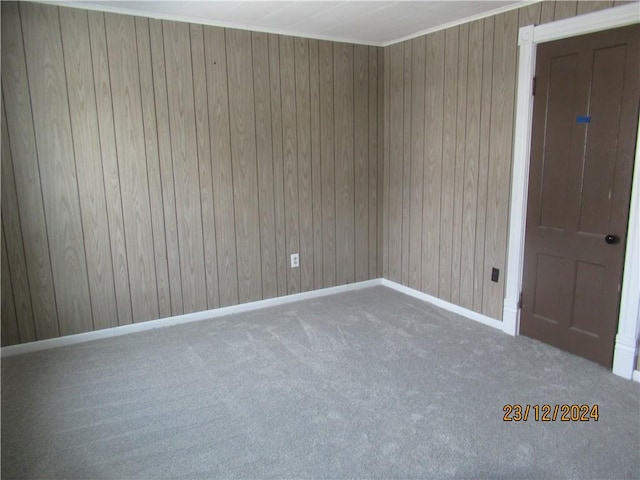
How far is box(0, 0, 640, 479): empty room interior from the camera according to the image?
2.29 metres

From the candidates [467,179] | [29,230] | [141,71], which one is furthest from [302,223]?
[29,230]

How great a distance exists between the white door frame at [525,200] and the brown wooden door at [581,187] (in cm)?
4

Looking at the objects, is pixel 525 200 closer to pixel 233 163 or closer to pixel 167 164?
pixel 233 163

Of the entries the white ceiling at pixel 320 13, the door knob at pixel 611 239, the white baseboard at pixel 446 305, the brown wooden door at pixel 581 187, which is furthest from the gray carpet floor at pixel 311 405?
the white ceiling at pixel 320 13

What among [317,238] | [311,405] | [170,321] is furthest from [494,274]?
[170,321]

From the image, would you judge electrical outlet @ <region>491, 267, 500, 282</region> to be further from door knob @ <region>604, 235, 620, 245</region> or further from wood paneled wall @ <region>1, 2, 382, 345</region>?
wood paneled wall @ <region>1, 2, 382, 345</region>

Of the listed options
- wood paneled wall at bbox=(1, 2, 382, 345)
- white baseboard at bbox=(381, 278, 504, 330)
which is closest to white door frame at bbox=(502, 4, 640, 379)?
white baseboard at bbox=(381, 278, 504, 330)

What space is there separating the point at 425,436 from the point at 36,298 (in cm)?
265

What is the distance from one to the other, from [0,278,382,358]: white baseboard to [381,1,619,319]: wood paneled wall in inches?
25.4

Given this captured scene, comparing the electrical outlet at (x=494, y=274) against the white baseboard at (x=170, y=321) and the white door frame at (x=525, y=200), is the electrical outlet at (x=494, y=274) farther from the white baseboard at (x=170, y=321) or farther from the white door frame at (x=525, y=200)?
the white baseboard at (x=170, y=321)

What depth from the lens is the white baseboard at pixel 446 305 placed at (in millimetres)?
3535

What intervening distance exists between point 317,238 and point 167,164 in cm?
144

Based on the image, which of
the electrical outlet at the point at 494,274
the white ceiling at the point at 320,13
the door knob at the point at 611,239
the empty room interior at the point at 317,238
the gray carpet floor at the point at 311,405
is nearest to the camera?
the gray carpet floor at the point at 311,405

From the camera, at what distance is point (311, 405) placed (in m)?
2.51
